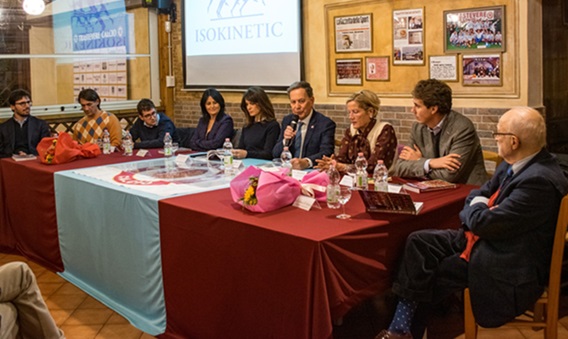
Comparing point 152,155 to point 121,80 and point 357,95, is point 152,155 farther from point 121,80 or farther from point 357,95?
point 121,80

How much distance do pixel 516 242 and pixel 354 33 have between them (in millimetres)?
3444

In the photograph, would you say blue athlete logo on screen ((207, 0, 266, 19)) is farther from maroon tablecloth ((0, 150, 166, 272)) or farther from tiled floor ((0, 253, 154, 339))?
tiled floor ((0, 253, 154, 339))

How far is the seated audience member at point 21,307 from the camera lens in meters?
2.31

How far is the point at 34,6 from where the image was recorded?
256 inches

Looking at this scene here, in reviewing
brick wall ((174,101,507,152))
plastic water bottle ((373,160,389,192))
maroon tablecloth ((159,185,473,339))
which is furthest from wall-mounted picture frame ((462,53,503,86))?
plastic water bottle ((373,160,389,192))

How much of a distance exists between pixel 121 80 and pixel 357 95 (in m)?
4.15

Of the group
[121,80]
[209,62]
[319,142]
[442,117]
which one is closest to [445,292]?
[442,117]

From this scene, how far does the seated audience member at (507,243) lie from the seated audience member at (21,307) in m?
1.36

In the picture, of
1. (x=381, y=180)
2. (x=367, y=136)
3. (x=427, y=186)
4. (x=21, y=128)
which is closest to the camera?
Answer: (x=381, y=180)

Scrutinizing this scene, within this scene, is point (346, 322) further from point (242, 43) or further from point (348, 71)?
point (242, 43)

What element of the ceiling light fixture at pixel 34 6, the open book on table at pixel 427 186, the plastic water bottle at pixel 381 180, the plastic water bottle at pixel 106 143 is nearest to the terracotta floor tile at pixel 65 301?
the plastic water bottle at pixel 106 143

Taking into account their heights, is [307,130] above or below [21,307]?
above

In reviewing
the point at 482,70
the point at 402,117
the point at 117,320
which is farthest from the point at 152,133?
the point at 482,70

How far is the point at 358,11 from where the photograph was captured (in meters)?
5.49
